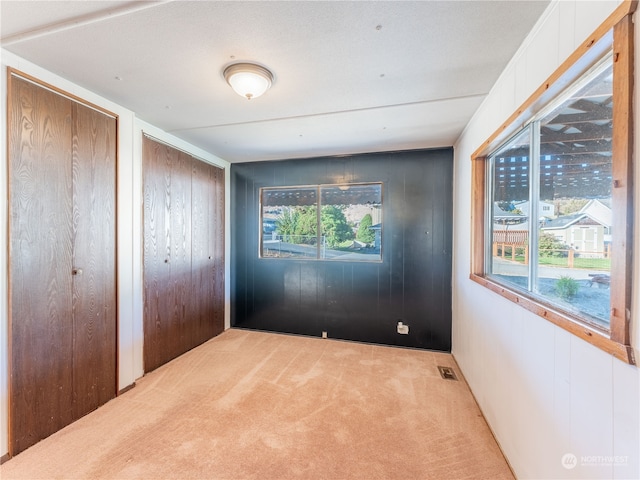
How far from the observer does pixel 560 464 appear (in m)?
1.13

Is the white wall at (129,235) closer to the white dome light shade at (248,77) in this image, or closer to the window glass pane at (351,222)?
the white dome light shade at (248,77)

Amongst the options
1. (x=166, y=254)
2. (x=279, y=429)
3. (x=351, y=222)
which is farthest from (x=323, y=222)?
(x=279, y=429)

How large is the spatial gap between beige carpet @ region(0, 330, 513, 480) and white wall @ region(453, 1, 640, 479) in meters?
0.32

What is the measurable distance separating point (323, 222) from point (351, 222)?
405mm

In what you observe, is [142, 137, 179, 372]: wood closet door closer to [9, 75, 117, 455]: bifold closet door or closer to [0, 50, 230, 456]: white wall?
[0, 50, 230, 456]: white wall

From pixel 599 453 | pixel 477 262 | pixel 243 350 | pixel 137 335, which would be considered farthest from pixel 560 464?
pixel 137 335

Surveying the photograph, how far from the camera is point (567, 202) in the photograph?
125 centimetres

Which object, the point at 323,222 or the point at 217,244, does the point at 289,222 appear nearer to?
the point at 323,222

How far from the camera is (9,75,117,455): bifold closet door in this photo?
166cm

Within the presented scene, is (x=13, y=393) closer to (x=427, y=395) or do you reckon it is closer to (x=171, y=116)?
(x=171, y=116)

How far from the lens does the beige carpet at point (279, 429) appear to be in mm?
1551

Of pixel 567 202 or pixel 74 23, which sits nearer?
pixel 567 202

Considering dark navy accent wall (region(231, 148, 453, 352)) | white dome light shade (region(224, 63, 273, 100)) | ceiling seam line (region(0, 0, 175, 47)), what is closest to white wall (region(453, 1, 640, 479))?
dark navy accent wall (region(231, 148, 453, 352))

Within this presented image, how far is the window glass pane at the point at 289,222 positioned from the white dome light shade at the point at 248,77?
201 cm
